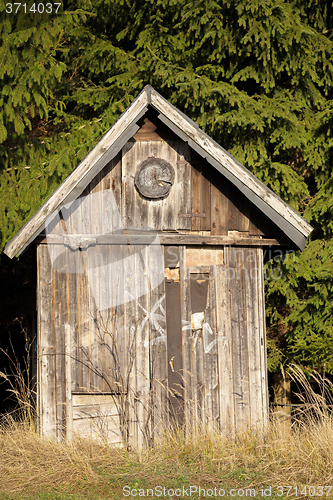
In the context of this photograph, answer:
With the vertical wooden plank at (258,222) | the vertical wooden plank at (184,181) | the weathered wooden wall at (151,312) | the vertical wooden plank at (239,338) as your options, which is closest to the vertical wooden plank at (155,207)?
the weathered wooden wall at (151,312)

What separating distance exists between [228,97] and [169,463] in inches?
284

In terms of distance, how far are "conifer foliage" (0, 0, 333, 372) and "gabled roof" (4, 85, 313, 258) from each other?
3315 millimetres

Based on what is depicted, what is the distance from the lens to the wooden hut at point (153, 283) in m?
6.48

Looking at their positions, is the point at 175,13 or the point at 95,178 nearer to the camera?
the point at 95,178

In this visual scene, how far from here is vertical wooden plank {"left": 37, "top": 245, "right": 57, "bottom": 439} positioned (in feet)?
20.9

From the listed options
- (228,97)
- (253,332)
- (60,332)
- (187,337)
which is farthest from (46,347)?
(228,97)

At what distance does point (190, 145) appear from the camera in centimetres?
660

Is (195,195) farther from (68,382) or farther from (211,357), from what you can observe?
(68,382)

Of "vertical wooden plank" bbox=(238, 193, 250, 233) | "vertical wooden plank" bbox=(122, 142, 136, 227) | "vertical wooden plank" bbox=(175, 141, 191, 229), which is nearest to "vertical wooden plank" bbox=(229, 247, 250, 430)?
"vertical wooden plank" bbox=(238, 193, 250, 233)

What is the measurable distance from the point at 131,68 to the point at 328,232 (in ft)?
19.3

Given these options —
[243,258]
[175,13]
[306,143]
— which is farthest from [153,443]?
[175,13]

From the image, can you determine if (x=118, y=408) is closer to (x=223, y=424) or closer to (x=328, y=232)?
(x=223, y=424)

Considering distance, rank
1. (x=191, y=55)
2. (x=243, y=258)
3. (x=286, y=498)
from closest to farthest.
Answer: (x=286, y=498), (x=243, y=258), (x=191, y=55)

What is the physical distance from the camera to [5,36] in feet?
31.4
